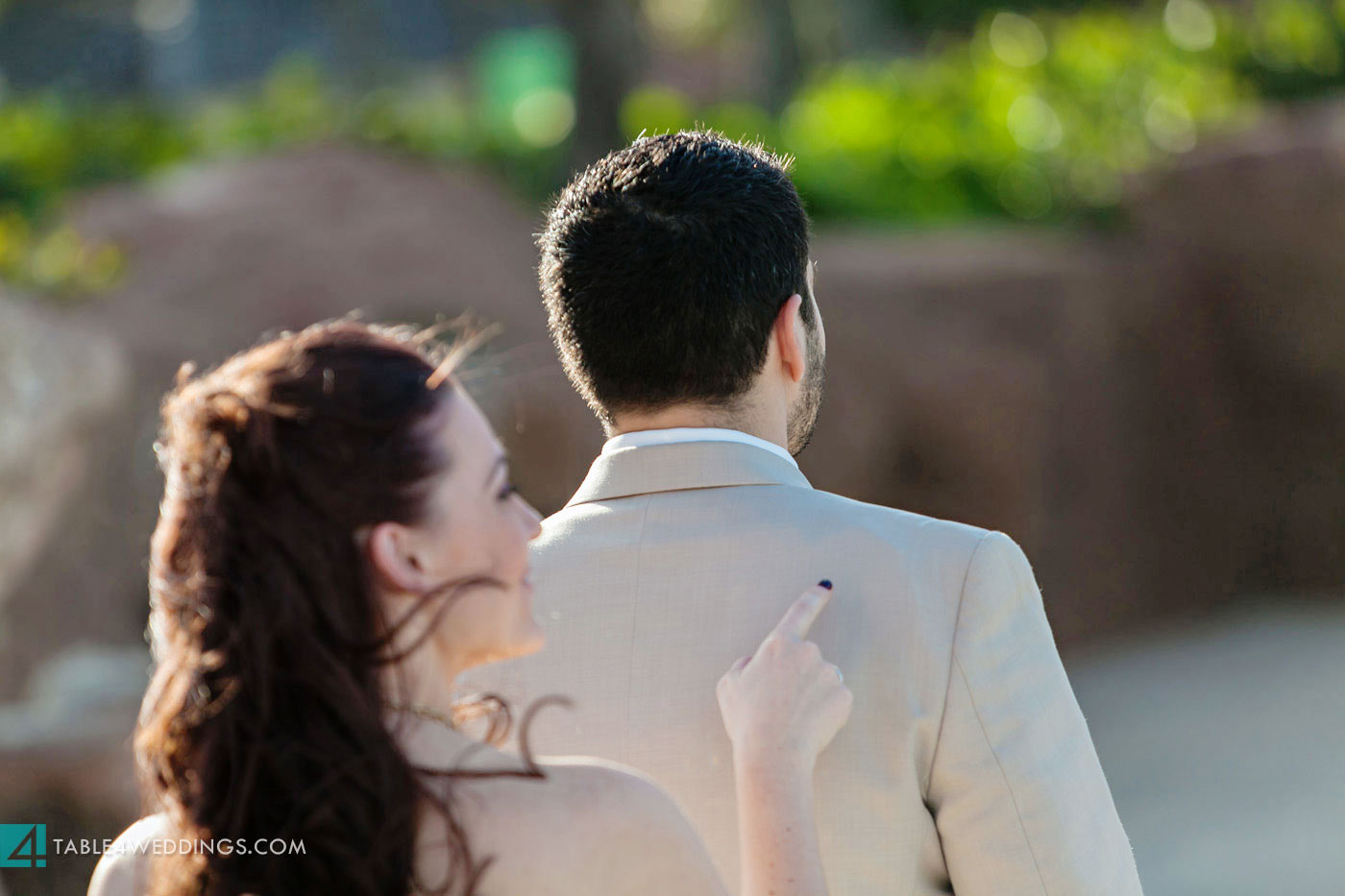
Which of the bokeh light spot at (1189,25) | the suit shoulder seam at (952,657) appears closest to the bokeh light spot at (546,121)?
the bokeh light spot at (1189,25)

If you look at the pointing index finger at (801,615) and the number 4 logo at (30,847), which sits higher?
the number 4 logo at (30,847)

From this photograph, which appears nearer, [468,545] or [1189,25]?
[468,545]

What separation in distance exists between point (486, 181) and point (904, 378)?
2759 millimetres

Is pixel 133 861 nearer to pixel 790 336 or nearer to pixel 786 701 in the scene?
pixel 786 701

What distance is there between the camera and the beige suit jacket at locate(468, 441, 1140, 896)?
5.62 feet

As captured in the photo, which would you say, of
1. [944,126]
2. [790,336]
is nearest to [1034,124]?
[944,126]

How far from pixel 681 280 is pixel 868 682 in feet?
1.75

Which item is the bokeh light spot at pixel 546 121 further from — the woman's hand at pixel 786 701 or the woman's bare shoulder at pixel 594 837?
the woman's bare shoulder at pixel 594 837

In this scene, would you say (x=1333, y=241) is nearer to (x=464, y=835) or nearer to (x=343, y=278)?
(x=343, y=278)

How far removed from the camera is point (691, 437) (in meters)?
1.92

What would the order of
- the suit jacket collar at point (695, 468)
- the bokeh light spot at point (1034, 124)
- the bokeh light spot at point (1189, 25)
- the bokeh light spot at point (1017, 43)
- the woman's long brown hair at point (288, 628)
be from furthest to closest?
1. the bokeh light spot at point (1017, 43)
2. the bokeh light spot at point (1189, 25)
3. the bokeh light spot at point (1034, 124)
4. the suit jacket collar at point (695, 468)
5. the woman's long brown hair at point (288, 628)

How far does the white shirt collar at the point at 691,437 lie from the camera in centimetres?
191

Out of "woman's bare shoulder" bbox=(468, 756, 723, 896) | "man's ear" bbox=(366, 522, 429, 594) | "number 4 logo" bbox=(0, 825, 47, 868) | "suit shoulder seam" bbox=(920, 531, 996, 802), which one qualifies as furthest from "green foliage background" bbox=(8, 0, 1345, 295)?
"woman's bare shoulder" bbox=(468, 756, 723, 896)

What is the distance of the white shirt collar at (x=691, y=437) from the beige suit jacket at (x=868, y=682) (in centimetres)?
2
